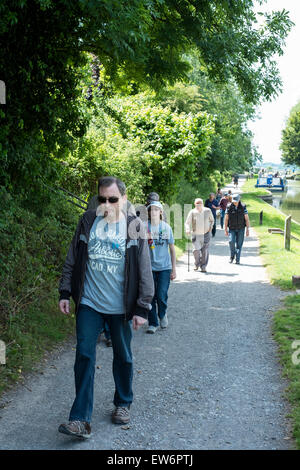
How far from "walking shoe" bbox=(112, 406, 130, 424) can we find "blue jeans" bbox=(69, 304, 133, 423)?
0.04 m

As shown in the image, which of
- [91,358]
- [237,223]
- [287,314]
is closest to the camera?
[91,358]

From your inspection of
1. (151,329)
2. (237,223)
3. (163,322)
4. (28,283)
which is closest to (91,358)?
(28,283)

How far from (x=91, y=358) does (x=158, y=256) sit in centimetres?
353

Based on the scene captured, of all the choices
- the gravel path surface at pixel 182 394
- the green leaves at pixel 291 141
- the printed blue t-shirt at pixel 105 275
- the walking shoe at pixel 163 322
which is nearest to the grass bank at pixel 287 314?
the gravel path surface at pixel 182 394

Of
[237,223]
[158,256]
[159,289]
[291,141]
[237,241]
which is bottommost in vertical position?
[159,289]

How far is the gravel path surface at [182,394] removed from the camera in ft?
14.1

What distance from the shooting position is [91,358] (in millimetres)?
4203

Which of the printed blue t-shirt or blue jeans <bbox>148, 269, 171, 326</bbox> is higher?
the printed blue t-shirt

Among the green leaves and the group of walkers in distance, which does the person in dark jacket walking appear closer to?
the group of walkers in distance

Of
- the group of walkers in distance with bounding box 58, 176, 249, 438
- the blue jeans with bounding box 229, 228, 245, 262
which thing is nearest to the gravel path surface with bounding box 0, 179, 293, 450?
the group of walkers in distance with bounding box 58, 176, 249, 438

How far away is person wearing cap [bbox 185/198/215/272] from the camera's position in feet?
41.5

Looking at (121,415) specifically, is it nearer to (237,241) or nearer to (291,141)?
(237,241)
